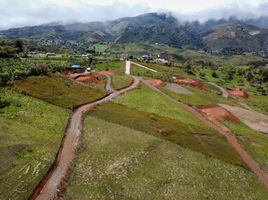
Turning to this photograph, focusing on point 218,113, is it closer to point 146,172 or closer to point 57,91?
point 57,91

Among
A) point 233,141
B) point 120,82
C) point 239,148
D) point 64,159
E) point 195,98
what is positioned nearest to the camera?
point 64,159

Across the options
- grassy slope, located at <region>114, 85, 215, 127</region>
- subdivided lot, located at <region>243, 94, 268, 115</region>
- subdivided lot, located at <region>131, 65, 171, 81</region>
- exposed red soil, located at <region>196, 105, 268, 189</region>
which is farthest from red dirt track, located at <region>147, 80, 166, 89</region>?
subdivided lot, located at <region>243, 94, 268, 115</region>

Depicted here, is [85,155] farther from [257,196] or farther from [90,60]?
[90,60]

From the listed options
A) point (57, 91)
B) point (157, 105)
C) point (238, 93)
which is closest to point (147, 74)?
point (238, 93)

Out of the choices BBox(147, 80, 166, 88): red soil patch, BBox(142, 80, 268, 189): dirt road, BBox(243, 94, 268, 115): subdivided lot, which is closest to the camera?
BBox(142, 80, 268, 189): dirt road

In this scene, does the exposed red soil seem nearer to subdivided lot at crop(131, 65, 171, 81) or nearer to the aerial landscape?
the aerial landscape
